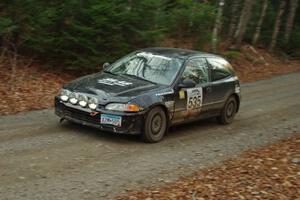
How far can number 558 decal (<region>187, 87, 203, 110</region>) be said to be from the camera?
33.6ft

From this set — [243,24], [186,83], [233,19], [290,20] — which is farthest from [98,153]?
[290,20]

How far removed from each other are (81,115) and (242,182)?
3398 millimetres

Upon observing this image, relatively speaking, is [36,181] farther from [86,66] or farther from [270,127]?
[86,66]

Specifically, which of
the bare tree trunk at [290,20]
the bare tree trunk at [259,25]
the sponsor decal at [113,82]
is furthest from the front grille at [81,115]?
the bare tree trunk at [290,20]

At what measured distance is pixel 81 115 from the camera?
9.29m

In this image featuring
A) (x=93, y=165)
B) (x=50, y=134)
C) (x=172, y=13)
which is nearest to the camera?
(x=93, y=165)

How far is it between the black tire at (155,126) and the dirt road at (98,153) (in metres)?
0.15

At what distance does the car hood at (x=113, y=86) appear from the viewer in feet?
30.1

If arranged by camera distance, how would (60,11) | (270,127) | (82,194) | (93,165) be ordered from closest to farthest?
(82,194) → (93,165) → (270,127) → (60,11)

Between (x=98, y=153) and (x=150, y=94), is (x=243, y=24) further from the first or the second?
(x=98, y=153)

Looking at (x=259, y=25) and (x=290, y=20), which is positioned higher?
(x=290, y=20)

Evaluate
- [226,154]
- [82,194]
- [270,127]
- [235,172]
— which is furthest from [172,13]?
[82,194]

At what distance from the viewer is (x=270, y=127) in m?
12.1

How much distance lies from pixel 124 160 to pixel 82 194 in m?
1.80
